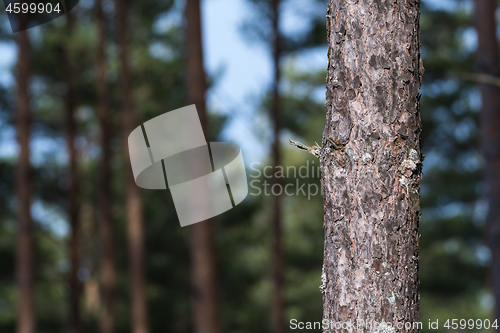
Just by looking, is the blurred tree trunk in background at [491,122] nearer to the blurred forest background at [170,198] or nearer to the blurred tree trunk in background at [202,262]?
the blurred tree trunk in background at [202,262]

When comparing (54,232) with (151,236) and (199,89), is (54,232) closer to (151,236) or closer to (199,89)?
(151,236)

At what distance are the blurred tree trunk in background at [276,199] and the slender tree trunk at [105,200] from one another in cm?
309

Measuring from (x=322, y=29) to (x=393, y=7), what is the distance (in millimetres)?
8769

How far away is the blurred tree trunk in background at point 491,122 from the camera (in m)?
5.02

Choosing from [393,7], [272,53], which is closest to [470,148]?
[272,53]

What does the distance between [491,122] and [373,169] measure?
4174 millimetres

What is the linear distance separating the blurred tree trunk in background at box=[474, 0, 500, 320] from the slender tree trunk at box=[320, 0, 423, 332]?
3.89 m

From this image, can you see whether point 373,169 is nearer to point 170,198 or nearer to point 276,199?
point 276,199

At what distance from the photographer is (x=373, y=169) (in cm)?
162

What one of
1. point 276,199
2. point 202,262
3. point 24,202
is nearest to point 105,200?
point 24,202

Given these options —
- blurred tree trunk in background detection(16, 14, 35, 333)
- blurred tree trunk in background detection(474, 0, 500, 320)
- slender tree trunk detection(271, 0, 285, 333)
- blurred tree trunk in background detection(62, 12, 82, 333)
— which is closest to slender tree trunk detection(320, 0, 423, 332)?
blurred tree trunk in background detection(474, 0, 500, 320)

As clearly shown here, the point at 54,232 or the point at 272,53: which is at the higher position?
the point at 272,53

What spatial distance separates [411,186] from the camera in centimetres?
165

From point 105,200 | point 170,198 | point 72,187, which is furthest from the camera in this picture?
point 170,198
